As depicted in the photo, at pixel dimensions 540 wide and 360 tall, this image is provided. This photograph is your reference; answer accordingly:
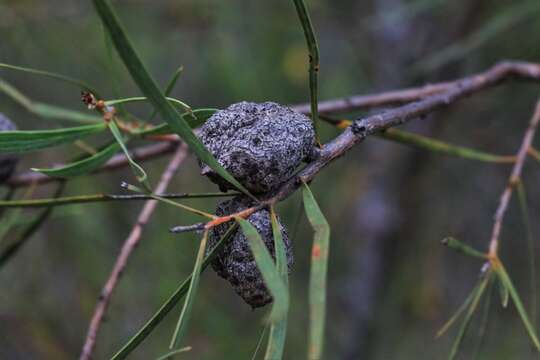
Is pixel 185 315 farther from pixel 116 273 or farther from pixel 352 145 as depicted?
pixel 116 273

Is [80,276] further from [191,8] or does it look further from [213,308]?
[191,8]

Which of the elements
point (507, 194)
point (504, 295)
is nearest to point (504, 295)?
point (504, 295)

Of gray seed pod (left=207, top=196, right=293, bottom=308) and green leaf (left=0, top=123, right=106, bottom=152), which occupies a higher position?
green leaf (left=0, top=123, right=106, bottom=152)

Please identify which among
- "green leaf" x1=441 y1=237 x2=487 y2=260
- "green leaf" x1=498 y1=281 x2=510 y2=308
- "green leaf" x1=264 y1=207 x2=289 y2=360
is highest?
"green leaf" x1=441 y1=237 x2=487 y2=260

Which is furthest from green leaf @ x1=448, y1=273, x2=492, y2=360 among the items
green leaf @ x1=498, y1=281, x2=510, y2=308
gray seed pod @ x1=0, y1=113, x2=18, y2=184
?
gray seed pod @ x1=0, y1=113, x2=18, y2=184

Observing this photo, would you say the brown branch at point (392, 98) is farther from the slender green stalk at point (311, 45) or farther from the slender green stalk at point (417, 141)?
the slender green stalk at point (311, 45)

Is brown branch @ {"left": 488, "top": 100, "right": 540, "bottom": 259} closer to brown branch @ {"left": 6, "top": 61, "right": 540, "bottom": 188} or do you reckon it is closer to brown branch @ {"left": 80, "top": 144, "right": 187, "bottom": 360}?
brown branch @ {"left": 6, "top": 61, "right": 540, "bottom": 188}

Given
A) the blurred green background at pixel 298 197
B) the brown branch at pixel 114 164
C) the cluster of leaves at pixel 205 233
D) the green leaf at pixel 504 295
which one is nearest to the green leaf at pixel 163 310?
the cluster of leaves at pixel 205 233
